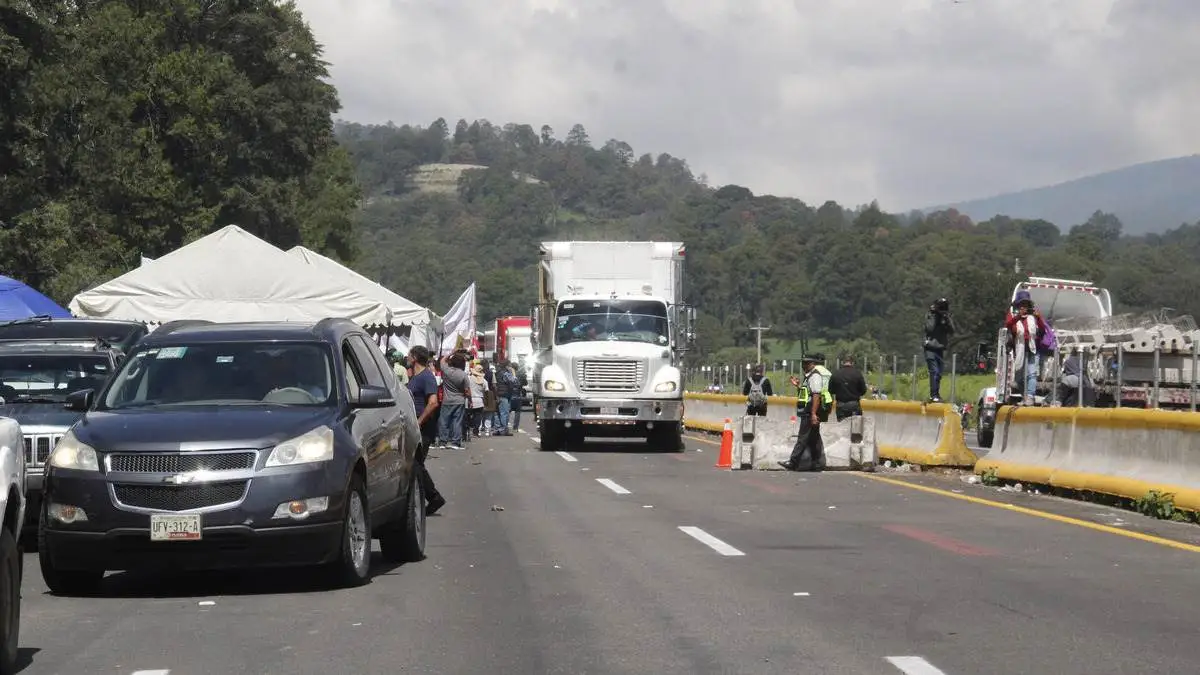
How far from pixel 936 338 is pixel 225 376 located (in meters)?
16.4

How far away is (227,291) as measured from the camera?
26.5m

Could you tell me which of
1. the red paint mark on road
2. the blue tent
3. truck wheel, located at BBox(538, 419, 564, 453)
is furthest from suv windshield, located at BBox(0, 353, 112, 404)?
truck wheel, located at BBox(538, 419, 564, 453)

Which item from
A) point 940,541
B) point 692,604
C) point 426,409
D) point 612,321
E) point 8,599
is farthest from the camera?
point 612,321

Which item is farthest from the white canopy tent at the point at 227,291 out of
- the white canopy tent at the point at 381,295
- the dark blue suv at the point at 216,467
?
the dark blue suv at the point at 216,467

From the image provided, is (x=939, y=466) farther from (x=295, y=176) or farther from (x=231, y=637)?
(x=295, y=176)

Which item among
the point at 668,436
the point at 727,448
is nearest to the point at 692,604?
the point at 727,448

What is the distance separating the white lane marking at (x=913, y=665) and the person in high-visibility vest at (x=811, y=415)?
14607mm

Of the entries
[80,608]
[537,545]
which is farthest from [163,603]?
[537,545]

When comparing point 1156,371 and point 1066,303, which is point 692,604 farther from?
point 1066,303

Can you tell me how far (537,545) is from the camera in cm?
1351

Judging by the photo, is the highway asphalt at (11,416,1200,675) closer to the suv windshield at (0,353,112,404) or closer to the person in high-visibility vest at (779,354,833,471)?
the suv windshield at (0,353,112,404)

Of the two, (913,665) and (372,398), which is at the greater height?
(372,398)

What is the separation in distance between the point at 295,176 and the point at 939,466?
47946mm

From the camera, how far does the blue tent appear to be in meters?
23.2
